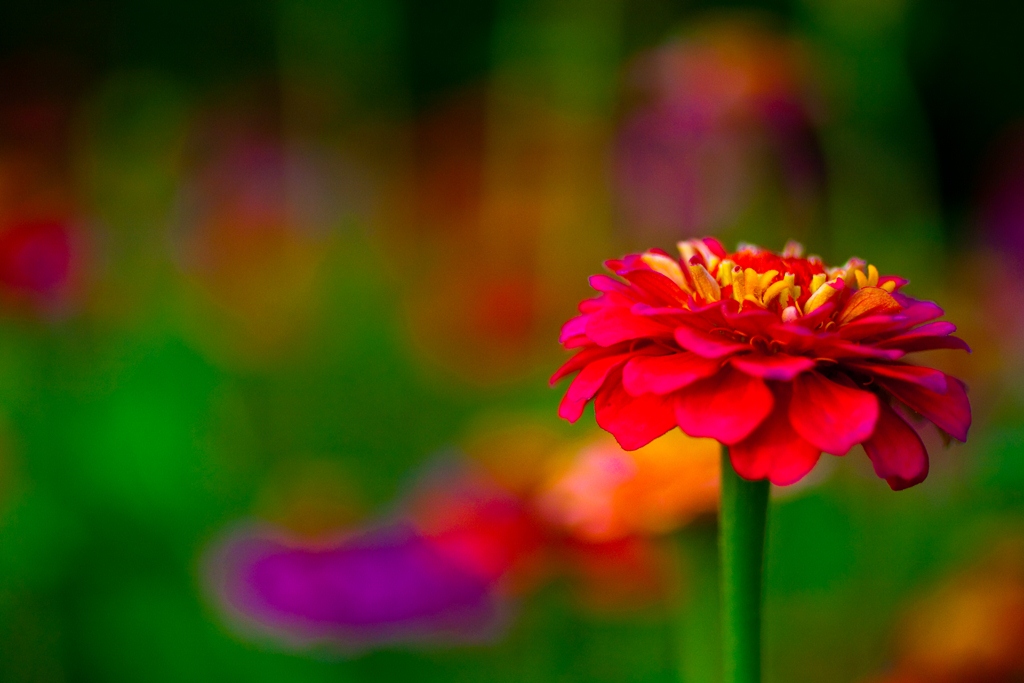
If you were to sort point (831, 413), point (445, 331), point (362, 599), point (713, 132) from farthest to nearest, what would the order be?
point (445, 331), point (713, 132), point (362, 599), point (831, 413)

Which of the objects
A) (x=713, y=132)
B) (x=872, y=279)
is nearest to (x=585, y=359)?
(x=872, y=279)

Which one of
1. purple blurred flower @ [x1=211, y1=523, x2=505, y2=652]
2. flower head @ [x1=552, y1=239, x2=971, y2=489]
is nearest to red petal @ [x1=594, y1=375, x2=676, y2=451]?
flower head @ [x1=552, y1=239, x2=971, y2=489]

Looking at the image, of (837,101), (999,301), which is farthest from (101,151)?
(999,301)

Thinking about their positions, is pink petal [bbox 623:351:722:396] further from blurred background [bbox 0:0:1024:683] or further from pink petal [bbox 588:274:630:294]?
blurred background [bbox 0:0:1024:683]

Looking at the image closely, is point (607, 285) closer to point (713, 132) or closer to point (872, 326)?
point (872, 326)

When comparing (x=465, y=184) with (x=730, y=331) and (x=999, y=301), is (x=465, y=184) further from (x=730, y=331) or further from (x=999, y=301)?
(x=730, y=331)
